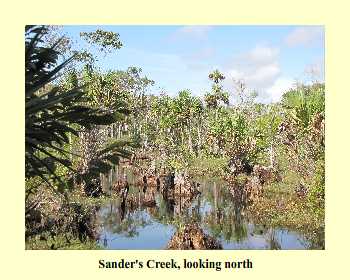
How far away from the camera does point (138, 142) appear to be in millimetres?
35594

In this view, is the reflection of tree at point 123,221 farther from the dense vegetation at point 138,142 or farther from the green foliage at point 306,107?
the green foliage at point 306,107

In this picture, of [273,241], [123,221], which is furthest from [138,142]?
→ [273,241]

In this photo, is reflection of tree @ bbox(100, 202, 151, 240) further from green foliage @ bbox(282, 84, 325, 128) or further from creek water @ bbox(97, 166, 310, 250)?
green foliage @ bbox(282, 84, 325, 128)

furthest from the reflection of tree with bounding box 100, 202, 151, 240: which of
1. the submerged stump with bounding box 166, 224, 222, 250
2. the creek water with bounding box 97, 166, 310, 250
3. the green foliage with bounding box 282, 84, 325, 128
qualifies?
the green foliage with bounding box 282, 84, 325, 128

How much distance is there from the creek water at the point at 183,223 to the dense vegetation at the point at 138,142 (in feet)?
2.49

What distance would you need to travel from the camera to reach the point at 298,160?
2558 cm

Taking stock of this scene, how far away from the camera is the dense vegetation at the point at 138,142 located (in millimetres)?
7828

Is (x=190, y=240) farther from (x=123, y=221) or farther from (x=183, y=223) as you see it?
(x=123, y=221)

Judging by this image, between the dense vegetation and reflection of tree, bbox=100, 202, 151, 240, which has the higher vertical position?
the dense vegetation

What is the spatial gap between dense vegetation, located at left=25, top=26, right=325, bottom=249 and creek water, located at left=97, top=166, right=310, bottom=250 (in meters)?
0.76

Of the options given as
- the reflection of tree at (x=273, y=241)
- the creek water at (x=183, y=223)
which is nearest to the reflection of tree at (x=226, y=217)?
the creek water at (x=183, y=223)

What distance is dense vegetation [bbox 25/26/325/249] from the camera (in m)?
7.83
